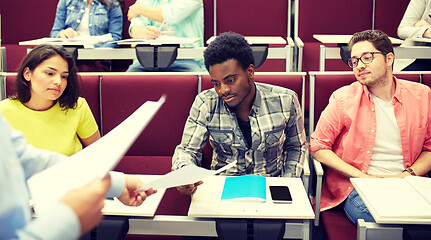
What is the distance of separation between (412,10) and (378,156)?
1.70m

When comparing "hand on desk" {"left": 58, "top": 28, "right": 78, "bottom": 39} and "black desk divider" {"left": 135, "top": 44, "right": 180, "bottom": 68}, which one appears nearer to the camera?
"black desk divider" {"left": 135, "top": 44, "right": 180, "bottom": 68}

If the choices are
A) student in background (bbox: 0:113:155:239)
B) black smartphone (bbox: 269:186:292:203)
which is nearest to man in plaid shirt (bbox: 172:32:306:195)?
black smartphone (bbox: 269:186:292:203)

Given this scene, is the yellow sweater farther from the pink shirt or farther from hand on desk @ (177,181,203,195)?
the pink shirt

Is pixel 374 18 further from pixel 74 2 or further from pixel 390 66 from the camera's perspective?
pixel 74 2

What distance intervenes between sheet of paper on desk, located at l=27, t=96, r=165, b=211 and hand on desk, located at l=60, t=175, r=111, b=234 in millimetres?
15

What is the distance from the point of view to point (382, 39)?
6.66ft

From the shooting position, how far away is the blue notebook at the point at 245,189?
146 centimetres

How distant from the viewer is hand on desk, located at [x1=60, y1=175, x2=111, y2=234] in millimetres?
687

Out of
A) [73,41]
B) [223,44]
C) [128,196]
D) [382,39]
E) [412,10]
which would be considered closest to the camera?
[128,196]

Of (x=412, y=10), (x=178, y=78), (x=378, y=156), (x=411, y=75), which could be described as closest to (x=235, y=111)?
(x=178, y=78)

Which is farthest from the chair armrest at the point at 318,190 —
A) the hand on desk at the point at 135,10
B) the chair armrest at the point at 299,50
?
the hand on desk at the point at 135,10

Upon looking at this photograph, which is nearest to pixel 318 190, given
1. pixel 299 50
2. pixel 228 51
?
pixel 228 51

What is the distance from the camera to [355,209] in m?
1.81

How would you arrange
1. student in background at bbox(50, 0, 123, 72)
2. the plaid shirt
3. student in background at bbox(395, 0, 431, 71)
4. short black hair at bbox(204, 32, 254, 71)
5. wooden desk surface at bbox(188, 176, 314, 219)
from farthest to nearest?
student in background at bbox(50, 0, 123, 72) < student in background at bbox(395, 0, 431, 71) < the plaid shirt < short black hair at bbox(204, 32, 254, 71) < wooden desk surface at bbox(188, 176, 314, 219)
